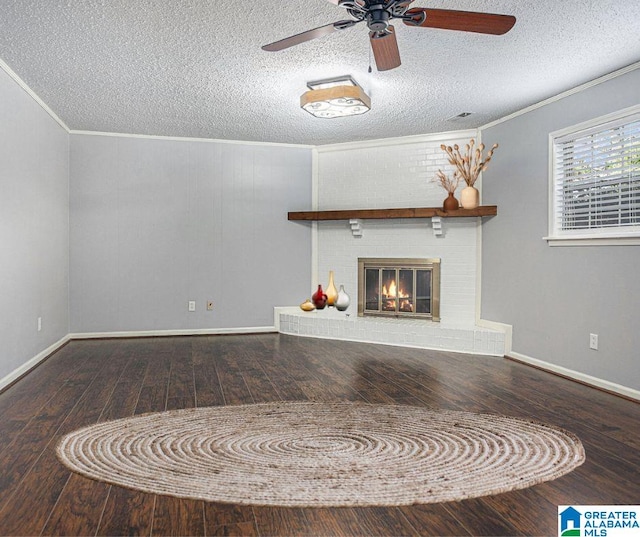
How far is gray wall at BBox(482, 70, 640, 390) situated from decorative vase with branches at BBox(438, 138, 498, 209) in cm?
15

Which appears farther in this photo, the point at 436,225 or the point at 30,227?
the point at 436,225

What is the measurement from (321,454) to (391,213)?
376 cm

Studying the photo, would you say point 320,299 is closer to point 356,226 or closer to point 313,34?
point 356,226

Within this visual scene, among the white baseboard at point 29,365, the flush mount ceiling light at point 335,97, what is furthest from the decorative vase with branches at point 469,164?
the white baseboard at point 29,365

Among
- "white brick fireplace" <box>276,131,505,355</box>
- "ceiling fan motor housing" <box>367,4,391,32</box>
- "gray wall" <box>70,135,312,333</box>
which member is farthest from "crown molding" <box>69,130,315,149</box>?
"ceiling fan motor housing" <box>367,4,391,32</box>

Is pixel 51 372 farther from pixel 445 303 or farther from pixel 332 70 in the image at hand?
pixel 445 303

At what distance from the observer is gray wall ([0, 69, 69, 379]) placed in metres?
3.93

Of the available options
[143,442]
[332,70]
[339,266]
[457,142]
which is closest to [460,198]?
[457,142]

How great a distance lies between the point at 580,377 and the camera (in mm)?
4172

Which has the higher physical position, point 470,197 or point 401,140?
point 401,140

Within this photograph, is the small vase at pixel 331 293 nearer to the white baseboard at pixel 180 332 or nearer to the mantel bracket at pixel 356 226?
the mantel bracket at pixel 356 226

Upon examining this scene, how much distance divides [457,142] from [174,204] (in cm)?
334

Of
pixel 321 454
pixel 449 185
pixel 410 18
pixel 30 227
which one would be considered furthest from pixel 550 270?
pixel 30 227

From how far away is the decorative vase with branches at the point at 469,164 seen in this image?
17.7 feet
